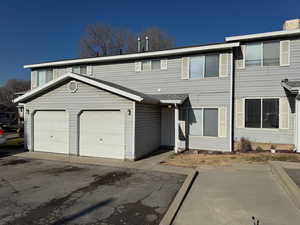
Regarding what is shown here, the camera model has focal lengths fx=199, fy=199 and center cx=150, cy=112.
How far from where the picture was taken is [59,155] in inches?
388

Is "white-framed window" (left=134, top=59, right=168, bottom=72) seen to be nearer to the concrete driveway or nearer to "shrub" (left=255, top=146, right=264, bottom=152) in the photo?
→ "shrub" (left=255, top=146, right=264, bottom=152)

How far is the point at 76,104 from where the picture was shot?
977 cm

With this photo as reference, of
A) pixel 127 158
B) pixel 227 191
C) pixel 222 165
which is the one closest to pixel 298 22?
pixel 222 165

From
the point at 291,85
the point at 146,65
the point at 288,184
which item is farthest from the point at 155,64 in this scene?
the point at 288,184

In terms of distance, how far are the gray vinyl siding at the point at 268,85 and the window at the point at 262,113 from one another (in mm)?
263

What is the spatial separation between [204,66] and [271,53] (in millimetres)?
3405

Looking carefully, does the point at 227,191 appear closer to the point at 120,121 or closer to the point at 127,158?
the point at 127,158

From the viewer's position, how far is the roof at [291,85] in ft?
28.6

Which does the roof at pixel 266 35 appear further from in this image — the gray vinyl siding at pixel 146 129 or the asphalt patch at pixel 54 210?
the asphalt patch at pixel 54 210

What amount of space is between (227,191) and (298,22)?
34.3ft

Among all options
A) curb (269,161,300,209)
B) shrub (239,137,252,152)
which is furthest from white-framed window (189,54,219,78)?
curb (269,161,300,209)

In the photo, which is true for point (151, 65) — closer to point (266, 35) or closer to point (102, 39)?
point (266, 35)

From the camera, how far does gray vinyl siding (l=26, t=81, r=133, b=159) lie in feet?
29.1

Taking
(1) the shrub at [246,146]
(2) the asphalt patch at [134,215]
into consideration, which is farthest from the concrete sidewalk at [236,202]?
(1) the shrub at [246,146]
